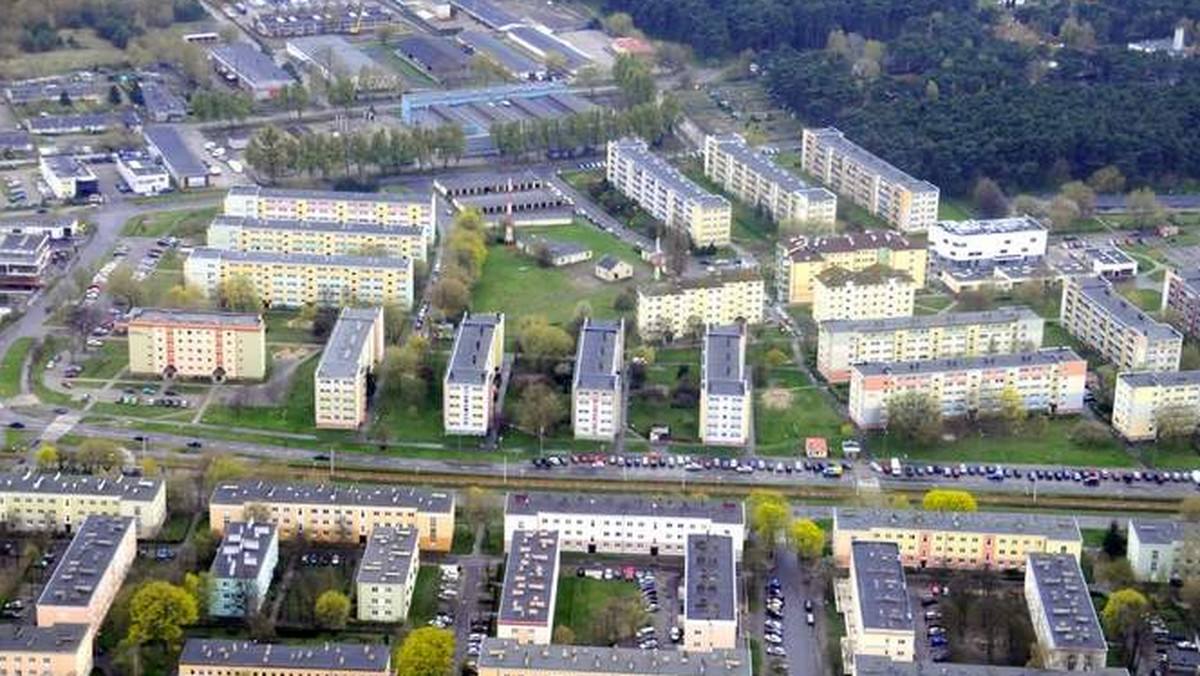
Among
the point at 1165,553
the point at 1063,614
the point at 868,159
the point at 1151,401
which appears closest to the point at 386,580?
the point at 1063,614

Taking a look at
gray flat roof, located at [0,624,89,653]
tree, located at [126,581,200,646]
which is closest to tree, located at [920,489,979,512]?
tree, located at [126,581,200,646]

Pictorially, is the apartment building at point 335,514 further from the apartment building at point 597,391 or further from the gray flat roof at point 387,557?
the apartment building at point 597,391

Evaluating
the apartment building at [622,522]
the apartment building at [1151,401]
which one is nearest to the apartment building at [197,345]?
the apartment building at [622,522]

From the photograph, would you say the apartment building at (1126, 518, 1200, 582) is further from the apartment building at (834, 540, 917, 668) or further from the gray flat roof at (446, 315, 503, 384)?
the gray flat roof at (446, 315, 503, 384)

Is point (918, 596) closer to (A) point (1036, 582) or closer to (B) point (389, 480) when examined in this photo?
(A) point (1036, 582)

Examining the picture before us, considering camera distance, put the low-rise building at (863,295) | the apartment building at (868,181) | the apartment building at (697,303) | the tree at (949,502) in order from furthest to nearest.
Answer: the apartment building at (868,181) → the low-rise building at (863,295) → the apartment building at (697,303) → the tree at (949,502)

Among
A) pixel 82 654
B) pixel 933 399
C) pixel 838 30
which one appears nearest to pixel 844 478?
pixel 933 399
